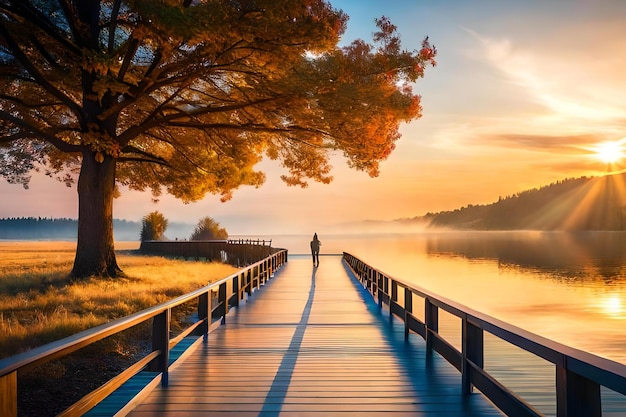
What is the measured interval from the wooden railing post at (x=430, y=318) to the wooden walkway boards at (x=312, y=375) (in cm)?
26

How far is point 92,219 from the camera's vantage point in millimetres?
20000

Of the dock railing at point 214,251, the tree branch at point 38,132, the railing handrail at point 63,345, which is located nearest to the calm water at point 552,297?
the dock railing at point 214,251

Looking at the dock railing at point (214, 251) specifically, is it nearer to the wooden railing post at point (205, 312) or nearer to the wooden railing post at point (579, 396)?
the wooden railing post at point (205, 312)

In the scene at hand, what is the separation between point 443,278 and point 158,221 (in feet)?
100

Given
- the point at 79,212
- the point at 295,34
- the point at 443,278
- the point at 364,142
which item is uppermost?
the point at 295,34

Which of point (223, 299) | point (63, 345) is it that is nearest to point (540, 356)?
point (63, 345)

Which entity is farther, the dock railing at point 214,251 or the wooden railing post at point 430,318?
the dock railing at point 214,251

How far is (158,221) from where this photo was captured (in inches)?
2534

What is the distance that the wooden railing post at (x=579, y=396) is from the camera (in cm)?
394

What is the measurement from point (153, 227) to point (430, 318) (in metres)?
57.8

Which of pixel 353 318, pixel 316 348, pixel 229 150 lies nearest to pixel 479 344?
pixel 316 348

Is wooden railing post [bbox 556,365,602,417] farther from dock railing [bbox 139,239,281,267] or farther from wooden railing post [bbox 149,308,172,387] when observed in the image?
dock railing [bbox 139,239,281,267]

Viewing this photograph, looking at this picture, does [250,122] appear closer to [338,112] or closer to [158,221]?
[338,112]

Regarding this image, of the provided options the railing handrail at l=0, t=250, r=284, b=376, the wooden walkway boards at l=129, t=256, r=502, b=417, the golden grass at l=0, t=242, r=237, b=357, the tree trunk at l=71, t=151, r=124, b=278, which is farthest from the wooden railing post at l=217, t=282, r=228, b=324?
the tree trunk at l=71, t=151, r=124, b=278
